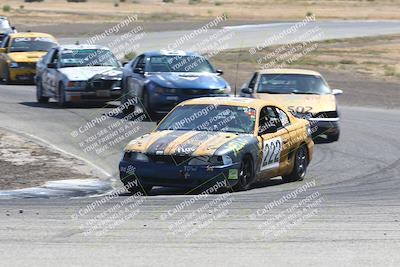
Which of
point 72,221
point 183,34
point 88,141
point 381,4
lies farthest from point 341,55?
point 381,4

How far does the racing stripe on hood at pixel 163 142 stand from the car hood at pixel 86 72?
10443mm

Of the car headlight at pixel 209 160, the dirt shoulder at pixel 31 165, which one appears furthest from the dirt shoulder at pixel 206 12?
the car headlight at pixel 209 160

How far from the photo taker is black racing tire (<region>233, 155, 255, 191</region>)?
42.6 feet

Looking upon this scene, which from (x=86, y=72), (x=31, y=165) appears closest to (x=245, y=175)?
(x=31, y=165)

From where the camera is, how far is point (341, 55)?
41.8 m

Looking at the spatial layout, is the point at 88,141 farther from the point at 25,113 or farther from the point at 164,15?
the point at 164,15

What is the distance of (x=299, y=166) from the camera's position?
14820mm

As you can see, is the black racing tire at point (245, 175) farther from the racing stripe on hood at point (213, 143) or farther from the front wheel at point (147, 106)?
the front wheel at point (147, 106)

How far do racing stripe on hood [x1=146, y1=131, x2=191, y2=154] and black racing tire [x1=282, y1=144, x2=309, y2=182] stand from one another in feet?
6.82

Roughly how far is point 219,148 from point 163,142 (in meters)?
0.74

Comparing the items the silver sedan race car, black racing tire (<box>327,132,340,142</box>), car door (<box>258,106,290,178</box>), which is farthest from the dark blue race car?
car door (<box>258,106,290,178</box>)

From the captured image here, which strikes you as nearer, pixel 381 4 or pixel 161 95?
pixel 161 95

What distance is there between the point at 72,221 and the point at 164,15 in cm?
6747

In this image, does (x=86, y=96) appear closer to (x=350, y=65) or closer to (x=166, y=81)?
(x=166, y=81)
